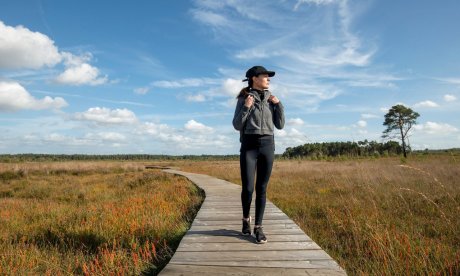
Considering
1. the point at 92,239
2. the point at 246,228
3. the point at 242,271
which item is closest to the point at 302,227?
the point at 246,228

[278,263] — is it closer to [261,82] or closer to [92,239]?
[261,82]

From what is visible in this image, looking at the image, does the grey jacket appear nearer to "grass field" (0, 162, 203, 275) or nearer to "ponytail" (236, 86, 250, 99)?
"ponytail" (236, 86, 250, 99)

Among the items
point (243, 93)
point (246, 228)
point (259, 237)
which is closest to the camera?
point (259, 237)

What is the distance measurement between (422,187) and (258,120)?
26.7 ft

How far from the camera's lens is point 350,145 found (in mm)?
56906

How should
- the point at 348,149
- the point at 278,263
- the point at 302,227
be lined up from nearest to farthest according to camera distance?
the point at 278,263
the point at 302,227
the point at 348,149

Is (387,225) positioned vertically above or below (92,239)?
above

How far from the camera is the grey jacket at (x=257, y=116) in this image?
375cm

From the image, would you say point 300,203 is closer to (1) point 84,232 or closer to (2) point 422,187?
(2) point 422,187

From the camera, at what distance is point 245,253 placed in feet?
11.1

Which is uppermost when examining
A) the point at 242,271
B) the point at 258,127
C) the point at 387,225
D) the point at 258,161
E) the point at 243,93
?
the point at 243,93

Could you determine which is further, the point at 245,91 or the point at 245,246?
the point at 245,91

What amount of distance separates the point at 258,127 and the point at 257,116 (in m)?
0.13

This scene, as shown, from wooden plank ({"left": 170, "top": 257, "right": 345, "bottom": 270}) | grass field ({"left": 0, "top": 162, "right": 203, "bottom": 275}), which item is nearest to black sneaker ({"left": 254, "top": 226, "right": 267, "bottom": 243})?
wooden plank ({"left": 170, "top": 257, "right": 345, "bottom": 270})
